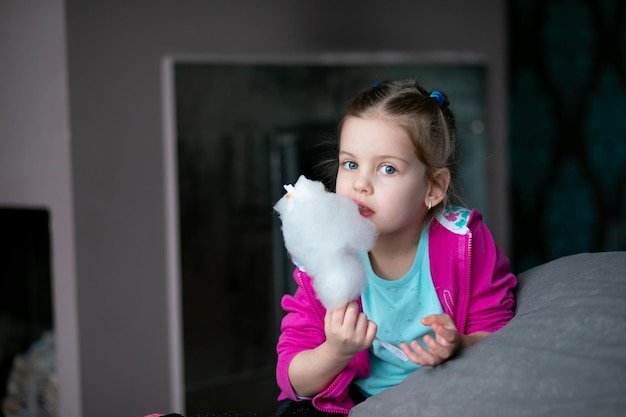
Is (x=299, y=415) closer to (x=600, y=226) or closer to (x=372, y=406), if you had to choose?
(x=372, y=406)

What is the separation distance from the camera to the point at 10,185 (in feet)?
9.07

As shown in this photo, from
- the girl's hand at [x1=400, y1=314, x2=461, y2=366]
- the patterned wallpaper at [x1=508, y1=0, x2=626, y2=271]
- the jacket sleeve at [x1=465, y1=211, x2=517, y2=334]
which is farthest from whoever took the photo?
the patterned wallpaper at [x1=508, y1=0, x2=626, y2=271]

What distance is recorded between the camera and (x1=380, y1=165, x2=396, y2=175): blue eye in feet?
4.14

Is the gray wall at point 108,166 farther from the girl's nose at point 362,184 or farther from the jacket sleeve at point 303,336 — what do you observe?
the girl's nose at point 362,184

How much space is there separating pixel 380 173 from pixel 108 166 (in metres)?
1.46

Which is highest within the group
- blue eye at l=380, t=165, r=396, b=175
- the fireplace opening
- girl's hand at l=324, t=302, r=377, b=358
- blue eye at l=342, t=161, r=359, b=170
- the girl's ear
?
blue eye at l=342, t=161, r=359, b=170

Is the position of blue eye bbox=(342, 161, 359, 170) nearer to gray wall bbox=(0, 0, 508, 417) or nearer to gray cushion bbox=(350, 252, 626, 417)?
gray cushion bbox=(350, 252, 626, 417)

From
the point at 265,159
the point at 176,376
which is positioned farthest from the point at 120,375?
the point at 265,159

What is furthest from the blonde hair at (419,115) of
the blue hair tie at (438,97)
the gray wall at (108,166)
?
the gray wall at (108,166)

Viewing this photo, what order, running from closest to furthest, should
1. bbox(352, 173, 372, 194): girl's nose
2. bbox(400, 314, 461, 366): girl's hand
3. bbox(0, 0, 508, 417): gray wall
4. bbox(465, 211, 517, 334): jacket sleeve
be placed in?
bbox(400, 314, 461, 366): girl's hand < bbox(352, 173, 372, 194): girl's nose < bbox(465, 211, 517, 334): jacket sleeve < bbox(0, 0, 508, 417): gray wall

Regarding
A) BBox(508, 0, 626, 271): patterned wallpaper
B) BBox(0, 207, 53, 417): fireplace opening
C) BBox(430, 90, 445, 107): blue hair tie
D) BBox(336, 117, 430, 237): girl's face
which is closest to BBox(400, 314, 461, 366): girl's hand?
BBox(336, 117, 430, 237): girl's face

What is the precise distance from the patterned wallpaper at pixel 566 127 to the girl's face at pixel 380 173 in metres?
2.69

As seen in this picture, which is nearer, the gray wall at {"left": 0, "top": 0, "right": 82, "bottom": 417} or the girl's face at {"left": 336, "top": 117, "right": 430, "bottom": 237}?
the girl's face at {"left": 336, "top": 117, "right": 430, "bottom": 237}

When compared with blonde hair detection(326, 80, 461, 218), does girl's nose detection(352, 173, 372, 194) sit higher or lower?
lower
